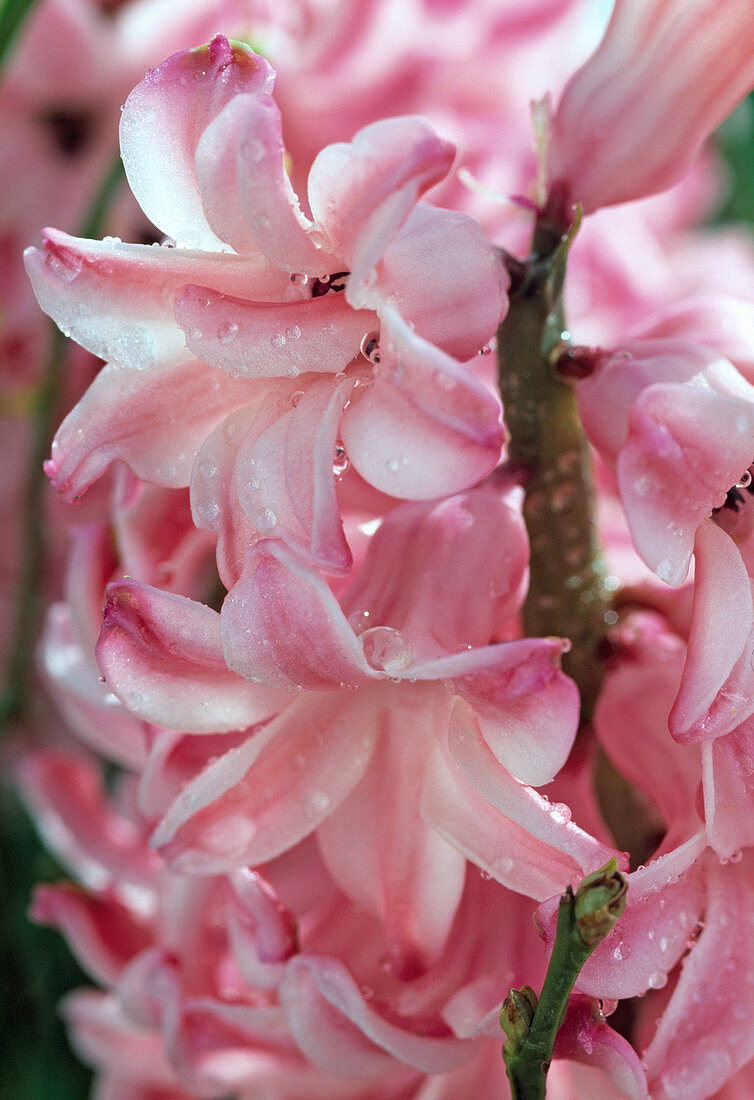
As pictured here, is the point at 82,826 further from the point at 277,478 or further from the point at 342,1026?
the point at 277,478

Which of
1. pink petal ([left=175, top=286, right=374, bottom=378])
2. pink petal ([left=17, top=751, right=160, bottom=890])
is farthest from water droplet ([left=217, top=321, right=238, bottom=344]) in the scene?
pink petal ([left=17, top=751, right=160, bottom=890])

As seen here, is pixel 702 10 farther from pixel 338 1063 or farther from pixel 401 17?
pixel 338 1063

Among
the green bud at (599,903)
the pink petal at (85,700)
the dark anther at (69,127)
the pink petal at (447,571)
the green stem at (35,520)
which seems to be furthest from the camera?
the dark anther at (69,127)

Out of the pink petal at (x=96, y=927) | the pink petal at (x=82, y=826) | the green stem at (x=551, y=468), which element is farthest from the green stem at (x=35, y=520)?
the green stem at (x=551, y=468)

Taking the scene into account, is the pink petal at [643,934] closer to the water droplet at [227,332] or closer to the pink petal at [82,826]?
the water droplet at [227,332]

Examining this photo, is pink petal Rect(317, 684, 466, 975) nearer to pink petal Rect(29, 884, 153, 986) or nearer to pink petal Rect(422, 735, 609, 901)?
pink petal Rect(422, 735, 609, 901)
